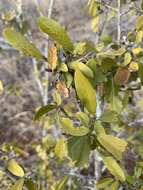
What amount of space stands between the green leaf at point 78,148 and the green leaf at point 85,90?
0.24 feet

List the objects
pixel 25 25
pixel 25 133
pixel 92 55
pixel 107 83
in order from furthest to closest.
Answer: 1. pixel 25 133
2. pixel 25 25
3. pixel 107 83
4. pixel 92 55

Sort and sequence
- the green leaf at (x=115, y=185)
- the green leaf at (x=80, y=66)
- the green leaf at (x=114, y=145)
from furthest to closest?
the green leaf at (x=115, y=185) < the green leaf at (x=80, y=66) < the green leaf at (x=114, y=145)

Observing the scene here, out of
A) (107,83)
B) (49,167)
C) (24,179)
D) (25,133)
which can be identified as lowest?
(25,133)

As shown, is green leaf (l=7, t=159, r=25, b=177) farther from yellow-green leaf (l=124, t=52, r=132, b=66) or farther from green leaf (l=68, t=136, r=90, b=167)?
yellow-green leaf (l=124, t=52, r=132, b=66)

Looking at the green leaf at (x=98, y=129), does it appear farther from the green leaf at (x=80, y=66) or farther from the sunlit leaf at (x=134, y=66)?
the sunlit leaf at (x=134, y=66)

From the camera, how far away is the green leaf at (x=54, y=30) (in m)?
0.87

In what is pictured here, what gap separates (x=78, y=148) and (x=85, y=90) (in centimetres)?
15

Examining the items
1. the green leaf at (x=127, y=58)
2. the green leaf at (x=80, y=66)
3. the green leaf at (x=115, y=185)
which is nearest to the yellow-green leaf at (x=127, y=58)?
the green leaf at (x=127, y=58)

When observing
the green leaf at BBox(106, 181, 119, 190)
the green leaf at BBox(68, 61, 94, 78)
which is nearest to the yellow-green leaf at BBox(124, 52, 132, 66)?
the green leaf at BBox(68, 61, 94, 78)

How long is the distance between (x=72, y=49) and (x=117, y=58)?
21 cm

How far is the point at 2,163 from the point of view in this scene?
111 cm

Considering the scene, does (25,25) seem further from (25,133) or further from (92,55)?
(25,133)

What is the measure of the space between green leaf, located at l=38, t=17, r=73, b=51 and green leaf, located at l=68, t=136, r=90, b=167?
0.67 ft

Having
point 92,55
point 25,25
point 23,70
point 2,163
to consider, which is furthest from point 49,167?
point 23,70
